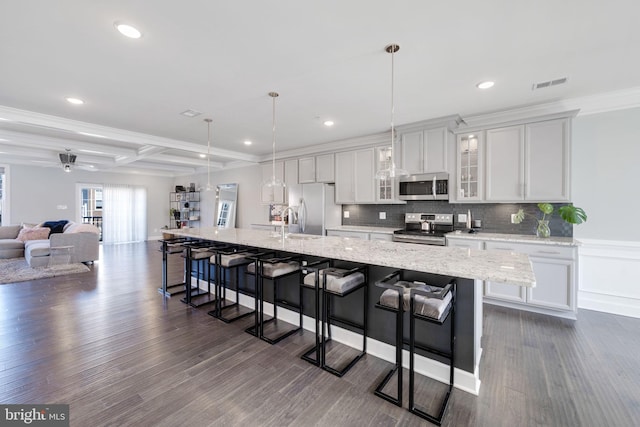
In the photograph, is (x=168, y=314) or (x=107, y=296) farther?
(x=107, y=296)

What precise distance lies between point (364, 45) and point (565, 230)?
11.3 feet

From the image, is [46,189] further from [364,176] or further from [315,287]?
[315,287]

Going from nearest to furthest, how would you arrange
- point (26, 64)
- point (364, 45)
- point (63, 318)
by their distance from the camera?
point (364, 45), point (26, 64), point (63, 318)

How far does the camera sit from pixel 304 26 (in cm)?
197

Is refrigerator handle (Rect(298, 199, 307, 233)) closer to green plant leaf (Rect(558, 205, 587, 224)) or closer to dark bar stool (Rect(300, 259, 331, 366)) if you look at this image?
dark bar stool (Rect(300, 259, 331, 366))

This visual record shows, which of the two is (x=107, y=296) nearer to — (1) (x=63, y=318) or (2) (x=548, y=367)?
(1) (x=63, y=318)

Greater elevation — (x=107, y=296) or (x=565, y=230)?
(x=565, y=230)

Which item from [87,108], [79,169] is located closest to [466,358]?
[87,108]

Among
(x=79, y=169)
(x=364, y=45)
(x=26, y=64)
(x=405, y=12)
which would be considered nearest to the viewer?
(x=405, y=12)

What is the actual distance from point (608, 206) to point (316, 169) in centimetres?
431

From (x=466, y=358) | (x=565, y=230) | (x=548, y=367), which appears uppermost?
(x=565, y=230)

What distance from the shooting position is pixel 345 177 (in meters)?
5.20

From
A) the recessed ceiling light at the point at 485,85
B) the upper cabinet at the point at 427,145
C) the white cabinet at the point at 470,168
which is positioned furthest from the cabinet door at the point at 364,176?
the recessed ceiling light at the point at 485,85

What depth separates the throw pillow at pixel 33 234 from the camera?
6.50 meters
